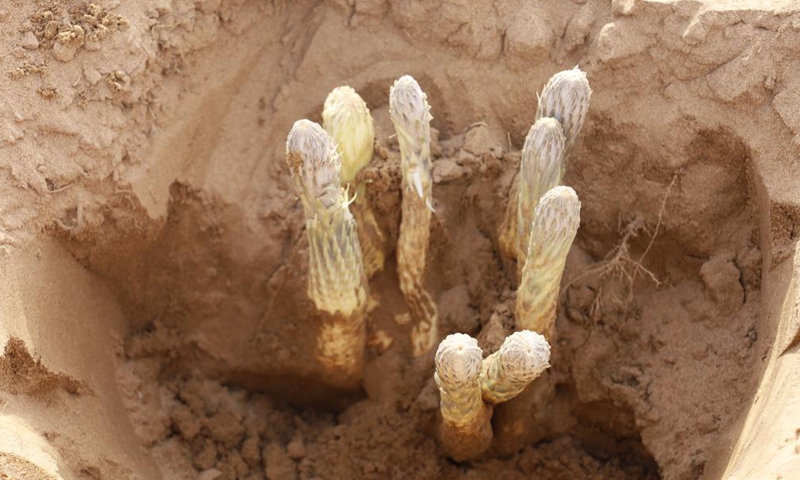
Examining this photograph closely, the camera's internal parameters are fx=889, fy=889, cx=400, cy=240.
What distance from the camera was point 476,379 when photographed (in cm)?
273

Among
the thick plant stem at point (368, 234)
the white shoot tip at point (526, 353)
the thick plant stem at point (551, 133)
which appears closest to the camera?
the white shoot tip at point (526, 353)

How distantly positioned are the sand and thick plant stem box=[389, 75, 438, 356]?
0.25 feet

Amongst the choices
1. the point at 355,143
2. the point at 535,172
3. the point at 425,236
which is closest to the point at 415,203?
the point at 425,236

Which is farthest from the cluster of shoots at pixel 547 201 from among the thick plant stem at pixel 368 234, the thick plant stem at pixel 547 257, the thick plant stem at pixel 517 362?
the thick plant stem at pixel 368 234

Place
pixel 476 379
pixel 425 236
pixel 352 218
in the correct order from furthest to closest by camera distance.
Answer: pixel 425 236 < pixel 352 218 < pixel 476 379

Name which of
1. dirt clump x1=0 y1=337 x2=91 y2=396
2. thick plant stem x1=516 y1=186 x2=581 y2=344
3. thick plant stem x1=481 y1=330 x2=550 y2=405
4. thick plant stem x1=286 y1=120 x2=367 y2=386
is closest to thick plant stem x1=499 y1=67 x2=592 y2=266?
thick plant stem x1=516 y1=186 x2=581 y2=344

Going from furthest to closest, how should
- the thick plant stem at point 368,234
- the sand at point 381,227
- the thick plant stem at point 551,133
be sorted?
the thick plant stem at point 368,234, the sand at point 381,227, the thick plant stem at point 551,133

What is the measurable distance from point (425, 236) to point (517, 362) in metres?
0.73

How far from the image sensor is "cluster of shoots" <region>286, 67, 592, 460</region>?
267 centimetres

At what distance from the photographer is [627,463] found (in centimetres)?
332

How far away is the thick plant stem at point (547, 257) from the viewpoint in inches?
104

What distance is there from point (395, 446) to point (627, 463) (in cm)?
87

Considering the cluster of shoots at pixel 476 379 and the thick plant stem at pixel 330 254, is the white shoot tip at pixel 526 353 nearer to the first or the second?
the cluster of shoots at pixel 476 379

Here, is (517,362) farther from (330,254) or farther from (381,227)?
(381,227)
